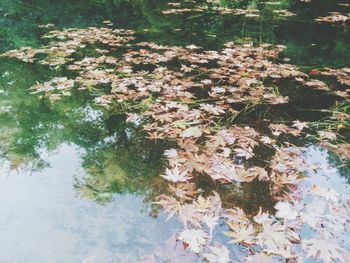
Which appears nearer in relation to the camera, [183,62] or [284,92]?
[284,92]

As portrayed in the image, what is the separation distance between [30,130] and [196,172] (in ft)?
6.55

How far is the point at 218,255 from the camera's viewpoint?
2115mm

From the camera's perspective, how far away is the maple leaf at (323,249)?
210 centimetres

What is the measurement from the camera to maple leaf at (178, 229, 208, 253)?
85.8 inches

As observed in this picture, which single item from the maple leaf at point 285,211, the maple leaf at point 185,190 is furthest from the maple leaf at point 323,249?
the maple leaf at point 185,190

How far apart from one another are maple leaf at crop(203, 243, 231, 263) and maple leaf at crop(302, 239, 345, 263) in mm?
505

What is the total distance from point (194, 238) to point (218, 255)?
0.62ft

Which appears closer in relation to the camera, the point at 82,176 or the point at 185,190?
the point at 185,190

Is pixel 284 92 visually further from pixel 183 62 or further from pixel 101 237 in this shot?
pixel 101 237

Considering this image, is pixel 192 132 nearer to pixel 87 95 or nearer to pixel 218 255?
pixel 218 255

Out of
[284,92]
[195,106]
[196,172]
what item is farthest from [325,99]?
[196,172]

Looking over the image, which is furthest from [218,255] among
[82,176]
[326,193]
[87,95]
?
[87,95]

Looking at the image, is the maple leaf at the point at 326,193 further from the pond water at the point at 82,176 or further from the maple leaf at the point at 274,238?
the maple leaf at the point at 274,238

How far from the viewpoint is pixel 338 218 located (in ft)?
7.97
